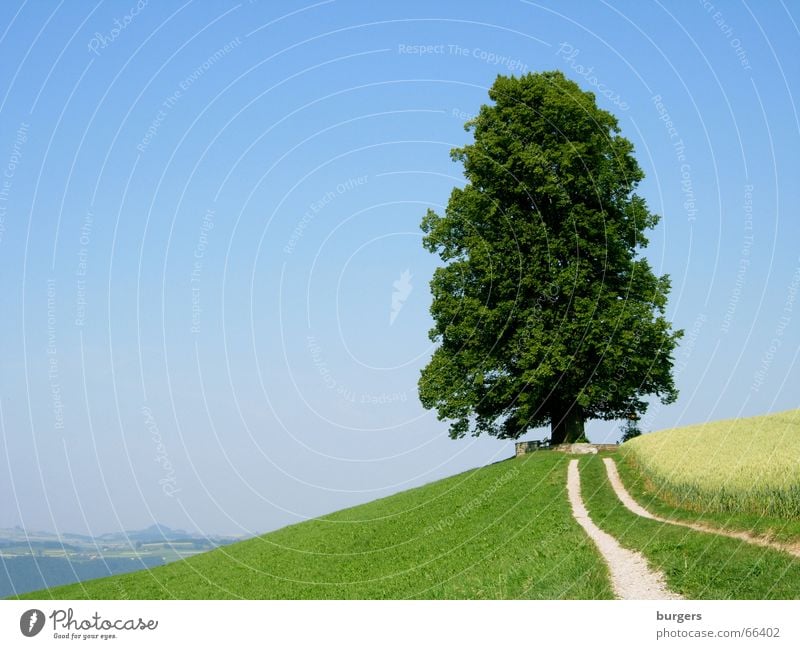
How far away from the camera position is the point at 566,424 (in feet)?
135

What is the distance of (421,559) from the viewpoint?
27.6 metres

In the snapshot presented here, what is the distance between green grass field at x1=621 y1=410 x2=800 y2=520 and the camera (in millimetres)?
20891

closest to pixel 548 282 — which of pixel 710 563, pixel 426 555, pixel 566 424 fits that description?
pixel 566 424

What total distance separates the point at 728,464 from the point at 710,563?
796 cm

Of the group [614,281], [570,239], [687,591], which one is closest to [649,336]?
[614,281]

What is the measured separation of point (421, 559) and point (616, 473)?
1062 centimetres

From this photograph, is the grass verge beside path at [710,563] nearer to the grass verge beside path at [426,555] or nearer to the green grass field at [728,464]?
the grass verge beside path at [426,555]

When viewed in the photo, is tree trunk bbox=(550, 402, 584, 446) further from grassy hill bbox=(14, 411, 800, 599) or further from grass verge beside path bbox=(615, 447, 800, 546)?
grass verge beside path bbox=(615, 447, 800, 546)

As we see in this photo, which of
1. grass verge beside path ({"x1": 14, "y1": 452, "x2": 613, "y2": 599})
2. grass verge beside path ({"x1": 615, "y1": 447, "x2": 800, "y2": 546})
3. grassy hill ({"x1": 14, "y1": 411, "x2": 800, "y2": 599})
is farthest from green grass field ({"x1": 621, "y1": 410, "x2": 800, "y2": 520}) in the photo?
grass verge beside path ({"x1": 14, "y1": 452, "x2": 613, "y2": 599})

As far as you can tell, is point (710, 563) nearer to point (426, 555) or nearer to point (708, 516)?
point (708, 516)

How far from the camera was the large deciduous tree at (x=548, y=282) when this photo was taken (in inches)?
1574

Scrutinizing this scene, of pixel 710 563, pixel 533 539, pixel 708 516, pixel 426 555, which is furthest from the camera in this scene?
pixel 426 555
